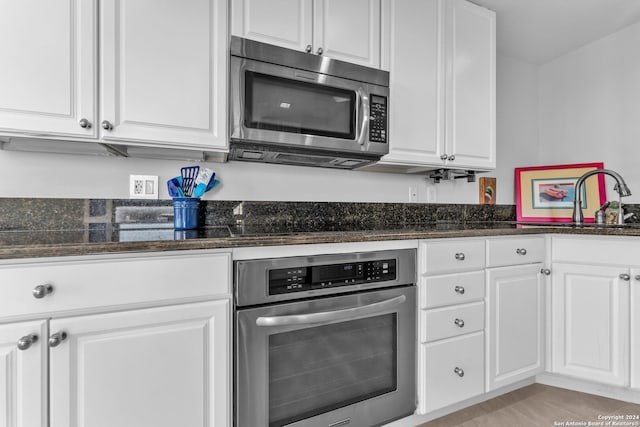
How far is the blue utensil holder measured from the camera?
1550 millimetres

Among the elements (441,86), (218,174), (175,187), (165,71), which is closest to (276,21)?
(165,71)

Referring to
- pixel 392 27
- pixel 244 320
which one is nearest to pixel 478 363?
pixel 244 320

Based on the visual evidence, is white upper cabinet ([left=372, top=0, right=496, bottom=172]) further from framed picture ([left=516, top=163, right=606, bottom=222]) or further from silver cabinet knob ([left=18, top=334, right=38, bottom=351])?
silver cabinet knob ([left=18, top=334, right=38, bottom=351])

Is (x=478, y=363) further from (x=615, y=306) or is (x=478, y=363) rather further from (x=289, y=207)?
(x=289, y=207)

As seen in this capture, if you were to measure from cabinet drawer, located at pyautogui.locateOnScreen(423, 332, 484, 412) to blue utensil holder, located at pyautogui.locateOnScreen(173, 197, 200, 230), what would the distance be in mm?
1232

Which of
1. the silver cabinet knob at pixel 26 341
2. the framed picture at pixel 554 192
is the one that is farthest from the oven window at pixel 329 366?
the framed picture at pixel 554 192

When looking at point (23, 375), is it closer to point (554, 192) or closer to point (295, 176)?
point (295, 176)

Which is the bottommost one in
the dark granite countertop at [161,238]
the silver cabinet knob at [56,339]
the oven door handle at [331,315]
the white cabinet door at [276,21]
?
the oven door handle at [331,315]

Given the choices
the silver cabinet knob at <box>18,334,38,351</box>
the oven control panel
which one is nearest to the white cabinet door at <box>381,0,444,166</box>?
the oven control panel

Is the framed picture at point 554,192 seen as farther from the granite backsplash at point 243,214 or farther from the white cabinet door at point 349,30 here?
the white cabinet door at point 349,30

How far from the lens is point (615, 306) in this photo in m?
1.80

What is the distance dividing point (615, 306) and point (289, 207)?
5.94 feet

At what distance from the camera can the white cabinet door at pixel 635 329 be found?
1751 millimetres

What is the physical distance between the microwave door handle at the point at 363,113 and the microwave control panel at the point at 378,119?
27mm
